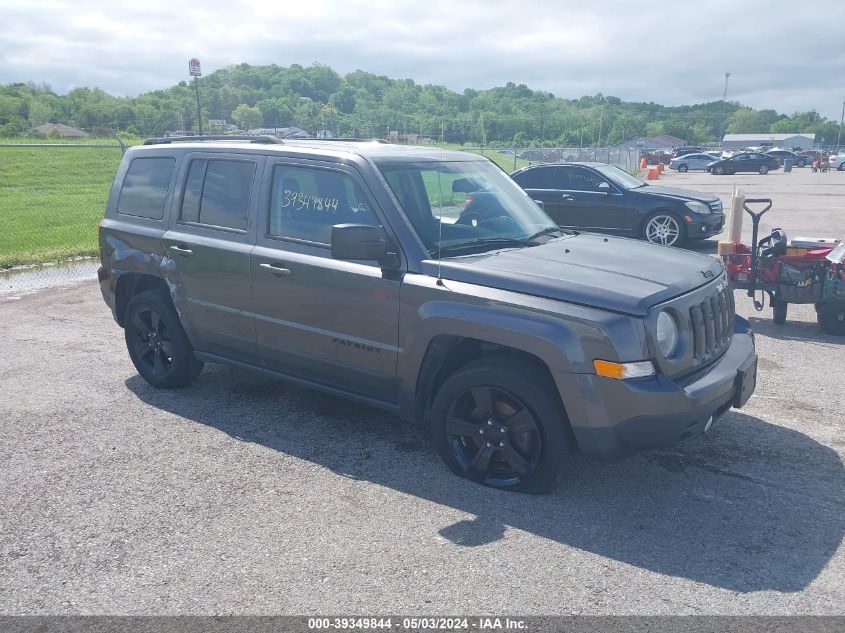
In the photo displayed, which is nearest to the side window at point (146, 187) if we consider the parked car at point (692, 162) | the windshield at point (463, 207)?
the windshield at point (463, 207)

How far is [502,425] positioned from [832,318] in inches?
195

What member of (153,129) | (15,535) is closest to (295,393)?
(15,535)

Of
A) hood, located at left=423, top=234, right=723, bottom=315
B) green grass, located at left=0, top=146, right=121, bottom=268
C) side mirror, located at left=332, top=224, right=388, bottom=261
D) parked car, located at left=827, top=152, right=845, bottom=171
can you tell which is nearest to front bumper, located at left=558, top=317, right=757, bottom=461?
hood, located at left=423, top=234, right=723, bottom=315

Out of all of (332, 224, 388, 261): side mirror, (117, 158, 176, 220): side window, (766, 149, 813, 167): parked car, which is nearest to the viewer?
(332, 224, 388, 261): side mirror

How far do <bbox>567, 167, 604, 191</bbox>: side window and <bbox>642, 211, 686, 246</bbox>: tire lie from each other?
116 centimetres

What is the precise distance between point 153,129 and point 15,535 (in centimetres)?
2786

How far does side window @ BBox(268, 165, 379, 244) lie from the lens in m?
4.71

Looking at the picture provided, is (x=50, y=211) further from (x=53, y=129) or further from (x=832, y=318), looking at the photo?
(x=832, y=318)

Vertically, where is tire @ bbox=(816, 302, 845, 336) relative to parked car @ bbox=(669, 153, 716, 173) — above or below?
below

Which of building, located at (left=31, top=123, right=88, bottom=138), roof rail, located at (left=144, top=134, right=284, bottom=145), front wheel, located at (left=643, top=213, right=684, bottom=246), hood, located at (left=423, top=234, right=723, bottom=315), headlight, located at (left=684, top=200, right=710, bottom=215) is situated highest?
building, located at (left=31, top=123, right=88, bottom=138)

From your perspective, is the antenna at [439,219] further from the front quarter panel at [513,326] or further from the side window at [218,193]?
the side window at [218,193]

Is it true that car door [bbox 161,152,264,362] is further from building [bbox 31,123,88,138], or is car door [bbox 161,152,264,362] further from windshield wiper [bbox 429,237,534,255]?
building [bbox 31,123,88,138]

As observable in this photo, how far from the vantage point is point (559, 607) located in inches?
127

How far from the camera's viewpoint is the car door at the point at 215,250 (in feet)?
17.1
